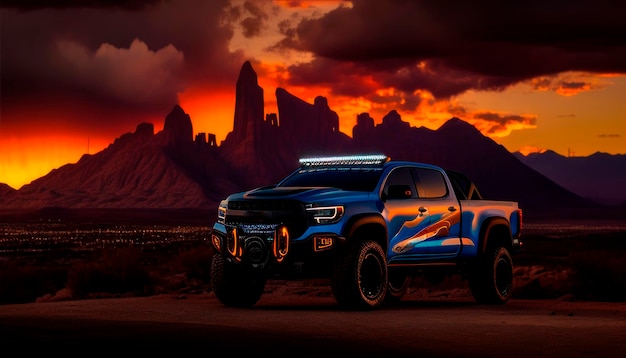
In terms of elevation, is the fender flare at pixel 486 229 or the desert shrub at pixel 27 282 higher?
the fender flare at pixel 486 229

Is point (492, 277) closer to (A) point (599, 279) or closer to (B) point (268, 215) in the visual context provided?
(B) point (268, 215)

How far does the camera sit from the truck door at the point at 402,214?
17.2m

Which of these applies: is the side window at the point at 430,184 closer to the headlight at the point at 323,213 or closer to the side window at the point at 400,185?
the side window at the point at 400,185

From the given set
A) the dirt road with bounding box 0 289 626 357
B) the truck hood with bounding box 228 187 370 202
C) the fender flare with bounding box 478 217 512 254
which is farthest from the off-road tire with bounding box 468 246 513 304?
the truck hood with bounding box 228 187 370 202

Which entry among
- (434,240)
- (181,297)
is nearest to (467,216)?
(434,240)

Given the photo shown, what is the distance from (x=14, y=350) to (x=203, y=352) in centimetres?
191

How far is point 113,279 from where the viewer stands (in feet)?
92.6

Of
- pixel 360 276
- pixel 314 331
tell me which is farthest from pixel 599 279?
pixel 314 331

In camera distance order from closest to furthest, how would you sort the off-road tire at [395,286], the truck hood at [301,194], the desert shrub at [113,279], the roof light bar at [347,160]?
1. the truck hood at [301,194]
2. the roof light bar at [347,160]
3. the off-road tire at [395,286]
4. the desert shrub at [113,279]

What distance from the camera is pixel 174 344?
11.3 m

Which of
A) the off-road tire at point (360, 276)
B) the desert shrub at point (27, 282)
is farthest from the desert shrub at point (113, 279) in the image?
the off-road tire at point (360, 276)

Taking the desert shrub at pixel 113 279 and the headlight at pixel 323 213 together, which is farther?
the desert shrub at pixel 113 279

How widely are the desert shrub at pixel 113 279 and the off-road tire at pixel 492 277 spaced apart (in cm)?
1032

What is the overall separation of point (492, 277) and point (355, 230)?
443 centimetres
